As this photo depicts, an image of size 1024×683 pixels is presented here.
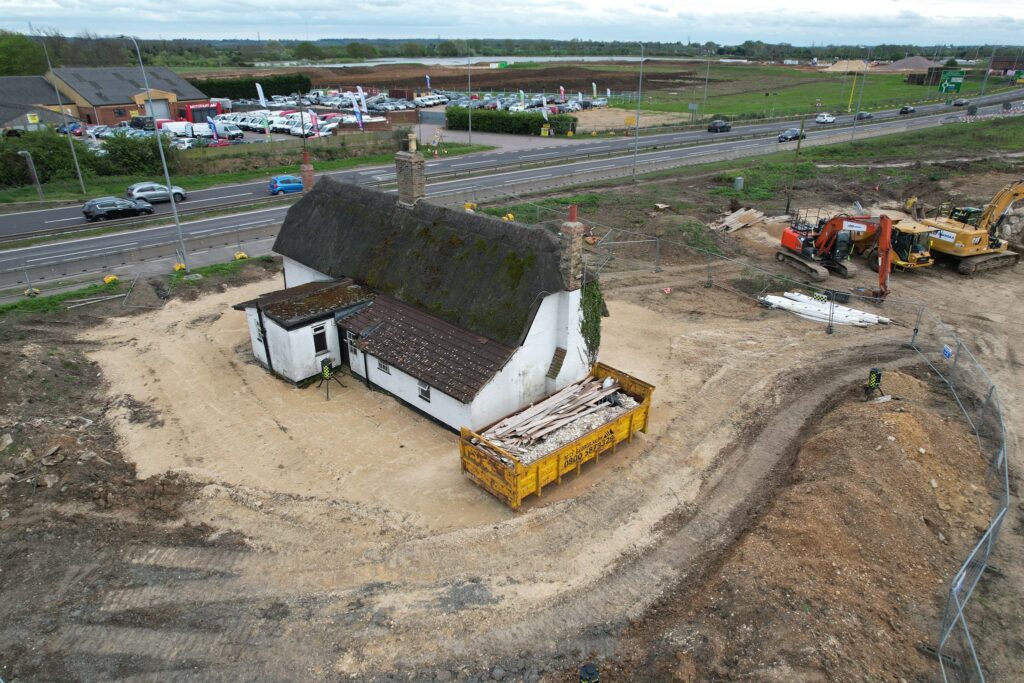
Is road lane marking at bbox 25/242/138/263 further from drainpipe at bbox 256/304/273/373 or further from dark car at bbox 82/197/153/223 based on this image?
drainpipe at bbox 256/304/273/373

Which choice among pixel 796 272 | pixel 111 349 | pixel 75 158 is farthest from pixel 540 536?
pixel 75 158

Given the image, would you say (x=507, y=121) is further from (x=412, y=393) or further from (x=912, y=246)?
(x=412, y=393)

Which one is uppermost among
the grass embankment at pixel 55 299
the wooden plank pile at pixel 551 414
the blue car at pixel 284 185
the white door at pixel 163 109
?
the white door at pixel 163 109

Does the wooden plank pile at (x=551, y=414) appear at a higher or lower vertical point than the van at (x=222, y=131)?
lower

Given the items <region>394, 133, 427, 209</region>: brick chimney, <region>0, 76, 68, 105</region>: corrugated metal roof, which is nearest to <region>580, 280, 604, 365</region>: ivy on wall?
<region>394, 133, 427, 209</region>: brick chimney

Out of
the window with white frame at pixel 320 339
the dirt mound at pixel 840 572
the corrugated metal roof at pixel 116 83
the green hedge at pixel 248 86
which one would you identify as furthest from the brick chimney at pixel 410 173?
the green hedge at pixel 248 86

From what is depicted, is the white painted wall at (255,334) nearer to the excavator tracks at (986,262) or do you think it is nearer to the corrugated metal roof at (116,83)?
the excavator tracks at (986,262)

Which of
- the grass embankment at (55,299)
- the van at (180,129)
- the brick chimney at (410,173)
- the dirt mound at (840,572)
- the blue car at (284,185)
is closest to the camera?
the dirt mound at (840,572)

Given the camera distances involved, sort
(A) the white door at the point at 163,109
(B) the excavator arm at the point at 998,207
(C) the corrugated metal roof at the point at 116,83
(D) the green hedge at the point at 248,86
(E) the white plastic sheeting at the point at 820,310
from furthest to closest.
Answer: (D) the green hedge at the point at 248,86 < (A) the white door at the point at 163,109 < (C) the corrugated metal roof at the point at 116,83 < (B) the excavator arm at the point at 998,207 < (E) the white plastic sheeting at the point at 820,310

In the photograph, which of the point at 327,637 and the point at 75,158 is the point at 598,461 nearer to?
the point at 327,637
